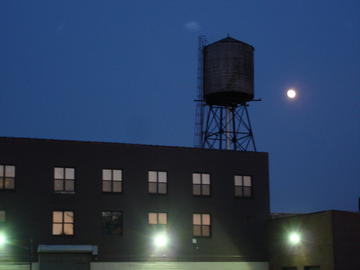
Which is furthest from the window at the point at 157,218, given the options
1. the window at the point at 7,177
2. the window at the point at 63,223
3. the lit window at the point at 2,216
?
the lit window at the point at 2,216

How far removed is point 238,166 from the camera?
59.2 m

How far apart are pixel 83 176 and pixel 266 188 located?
1433 centimetres

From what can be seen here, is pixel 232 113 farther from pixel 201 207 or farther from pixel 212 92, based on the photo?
pixel 201 207

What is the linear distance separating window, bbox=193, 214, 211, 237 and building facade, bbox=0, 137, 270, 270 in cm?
7

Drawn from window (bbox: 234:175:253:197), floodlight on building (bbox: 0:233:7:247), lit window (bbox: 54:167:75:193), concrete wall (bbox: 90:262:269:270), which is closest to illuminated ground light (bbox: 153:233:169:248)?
concrete wall (bbox: 90:262:269:270)

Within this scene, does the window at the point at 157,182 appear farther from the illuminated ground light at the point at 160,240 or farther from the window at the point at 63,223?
the window at the point at 63,223

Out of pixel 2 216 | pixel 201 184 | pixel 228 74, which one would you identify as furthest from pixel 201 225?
pixel 2 216

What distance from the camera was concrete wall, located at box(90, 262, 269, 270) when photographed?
54000 mm

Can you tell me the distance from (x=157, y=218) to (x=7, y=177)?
36.0 feet

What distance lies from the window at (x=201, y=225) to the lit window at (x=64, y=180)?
9.42m

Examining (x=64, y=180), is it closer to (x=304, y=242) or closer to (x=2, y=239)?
(x=2, y=239)

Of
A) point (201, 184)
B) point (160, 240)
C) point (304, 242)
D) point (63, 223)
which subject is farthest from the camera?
point (201, 184)

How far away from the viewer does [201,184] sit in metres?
58.1

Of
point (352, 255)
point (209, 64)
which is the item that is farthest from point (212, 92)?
point (352, 255)
